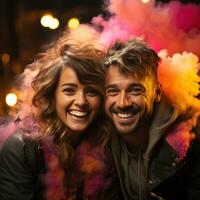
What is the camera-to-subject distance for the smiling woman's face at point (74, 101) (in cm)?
175

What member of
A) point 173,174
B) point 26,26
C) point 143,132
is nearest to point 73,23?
point 26,26

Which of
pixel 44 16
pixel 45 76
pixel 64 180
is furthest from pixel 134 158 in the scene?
pixel 44 16

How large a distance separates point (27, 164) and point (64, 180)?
221mm

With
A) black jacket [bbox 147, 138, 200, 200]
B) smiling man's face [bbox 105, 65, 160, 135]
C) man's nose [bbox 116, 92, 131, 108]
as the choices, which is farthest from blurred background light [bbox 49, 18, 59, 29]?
black jacket [bbox 147, 138, 200, 200]

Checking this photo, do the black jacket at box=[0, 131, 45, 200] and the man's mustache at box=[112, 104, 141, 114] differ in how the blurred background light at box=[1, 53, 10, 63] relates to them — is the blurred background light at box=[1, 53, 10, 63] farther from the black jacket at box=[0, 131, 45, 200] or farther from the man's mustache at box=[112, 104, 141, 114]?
the man's mustache at box=[112, 104, 141, 114]

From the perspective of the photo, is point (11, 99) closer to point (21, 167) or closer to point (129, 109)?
point (21, 167)

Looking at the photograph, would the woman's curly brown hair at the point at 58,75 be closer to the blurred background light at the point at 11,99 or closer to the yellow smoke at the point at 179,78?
the blurred background light at the point at 11,99

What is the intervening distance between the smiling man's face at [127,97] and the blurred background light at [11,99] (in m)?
0.50

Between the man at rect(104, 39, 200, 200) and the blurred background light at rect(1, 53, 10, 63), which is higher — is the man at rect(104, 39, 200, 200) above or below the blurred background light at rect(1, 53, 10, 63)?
below

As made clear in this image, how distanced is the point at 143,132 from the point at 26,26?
864mm

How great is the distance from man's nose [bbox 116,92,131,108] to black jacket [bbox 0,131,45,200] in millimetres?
477

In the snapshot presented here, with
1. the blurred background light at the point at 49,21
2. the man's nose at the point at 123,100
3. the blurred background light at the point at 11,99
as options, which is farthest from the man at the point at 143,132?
the blurred background light at the point at 11,99

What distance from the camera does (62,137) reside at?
5.93 feet

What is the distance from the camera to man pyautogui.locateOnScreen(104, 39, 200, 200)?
5.78 ft
